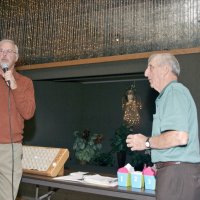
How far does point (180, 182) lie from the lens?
1.66m

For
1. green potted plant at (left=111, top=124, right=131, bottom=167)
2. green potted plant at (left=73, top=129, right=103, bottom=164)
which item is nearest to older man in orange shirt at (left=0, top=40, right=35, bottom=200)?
green potted plant at (left=73, top=129, right=103, bottom=164)

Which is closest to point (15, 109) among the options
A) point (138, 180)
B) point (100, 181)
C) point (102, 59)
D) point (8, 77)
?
point (8, 77)

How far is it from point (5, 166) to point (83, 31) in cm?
163

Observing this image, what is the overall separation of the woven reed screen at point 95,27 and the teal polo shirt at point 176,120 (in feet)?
3.81

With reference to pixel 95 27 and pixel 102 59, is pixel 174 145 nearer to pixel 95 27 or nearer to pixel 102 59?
pixel 102 59

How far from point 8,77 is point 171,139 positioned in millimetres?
1126

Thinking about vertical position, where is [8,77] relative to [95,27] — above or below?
below

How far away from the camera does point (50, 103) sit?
4.00 metres

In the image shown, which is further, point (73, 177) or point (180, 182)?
point (73, 177)

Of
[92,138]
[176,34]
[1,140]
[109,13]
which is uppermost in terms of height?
[109,13]

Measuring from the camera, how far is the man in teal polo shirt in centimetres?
159

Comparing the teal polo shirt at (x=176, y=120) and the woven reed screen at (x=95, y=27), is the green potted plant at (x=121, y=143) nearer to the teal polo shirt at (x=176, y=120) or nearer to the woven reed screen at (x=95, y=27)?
the woven reed screen at (x=95, y=27)

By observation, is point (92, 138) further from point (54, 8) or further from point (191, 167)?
point (191, 167)

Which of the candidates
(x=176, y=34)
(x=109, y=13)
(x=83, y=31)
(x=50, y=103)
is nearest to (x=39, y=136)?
(x=50, y=103)
